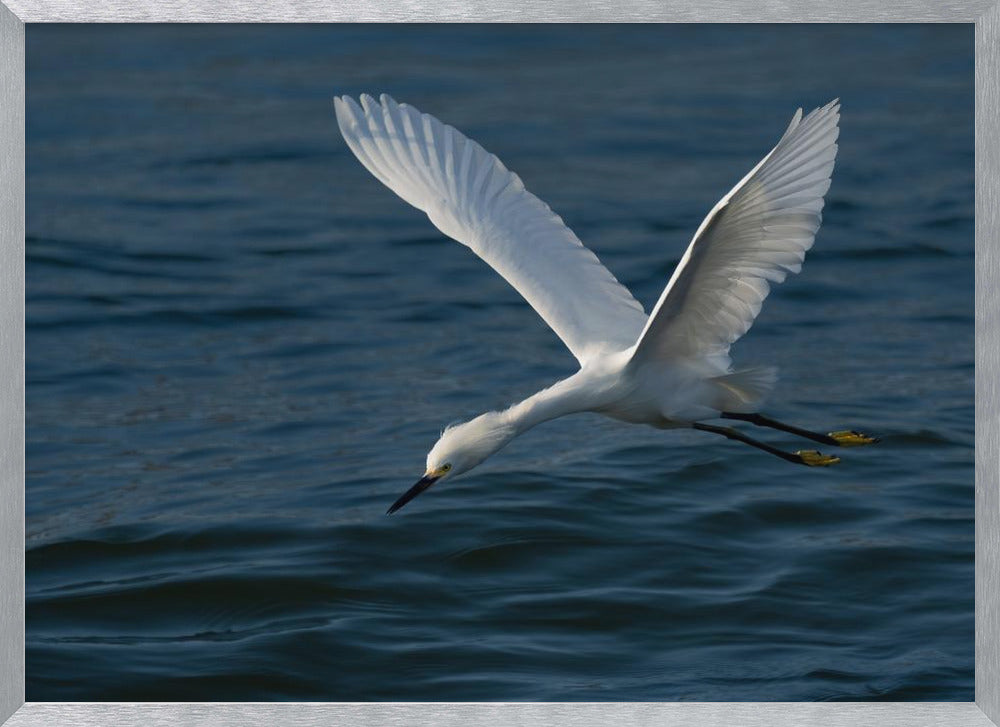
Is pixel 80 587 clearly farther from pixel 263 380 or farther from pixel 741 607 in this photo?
pixel 741 607

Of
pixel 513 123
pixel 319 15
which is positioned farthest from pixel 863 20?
pixel 513 123

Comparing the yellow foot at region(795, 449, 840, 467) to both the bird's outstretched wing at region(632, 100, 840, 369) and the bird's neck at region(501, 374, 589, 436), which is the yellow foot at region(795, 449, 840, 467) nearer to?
the bird's outstretched wing at region(632, 100, 840, 369)

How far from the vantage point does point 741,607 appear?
12.0 feet

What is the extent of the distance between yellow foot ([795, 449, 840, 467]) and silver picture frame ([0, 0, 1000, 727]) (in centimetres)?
88

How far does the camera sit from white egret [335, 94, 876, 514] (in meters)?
3.11

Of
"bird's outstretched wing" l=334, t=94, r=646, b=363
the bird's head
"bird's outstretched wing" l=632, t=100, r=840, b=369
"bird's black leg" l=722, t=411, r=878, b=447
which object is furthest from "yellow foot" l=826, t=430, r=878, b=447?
the bird's head

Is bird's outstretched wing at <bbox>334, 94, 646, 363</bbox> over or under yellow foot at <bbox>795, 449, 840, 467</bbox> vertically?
over

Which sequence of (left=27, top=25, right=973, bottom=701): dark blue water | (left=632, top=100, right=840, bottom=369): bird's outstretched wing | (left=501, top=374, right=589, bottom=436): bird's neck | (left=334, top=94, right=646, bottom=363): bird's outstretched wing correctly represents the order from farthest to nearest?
(left=334, top=94, right=646, bottom=363): bird's outstretched wing
(left=501, top=374, right=589, bottom=436): bird's neck
(left=27, top=25, right=973, bottom=701): dark blue water
(left=632, top=100, right=840, bottom=369): bird's outstretched wing

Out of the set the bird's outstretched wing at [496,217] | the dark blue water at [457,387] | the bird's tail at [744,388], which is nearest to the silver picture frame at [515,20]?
the dark blue water at [457,387]

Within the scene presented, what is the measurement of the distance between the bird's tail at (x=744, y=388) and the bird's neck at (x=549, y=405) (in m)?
0.29

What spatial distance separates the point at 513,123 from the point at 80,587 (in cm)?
181

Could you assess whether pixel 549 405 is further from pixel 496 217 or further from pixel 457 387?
pixel 457 387

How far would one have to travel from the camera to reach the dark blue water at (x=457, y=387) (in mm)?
3471

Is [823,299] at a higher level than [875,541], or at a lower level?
higher
